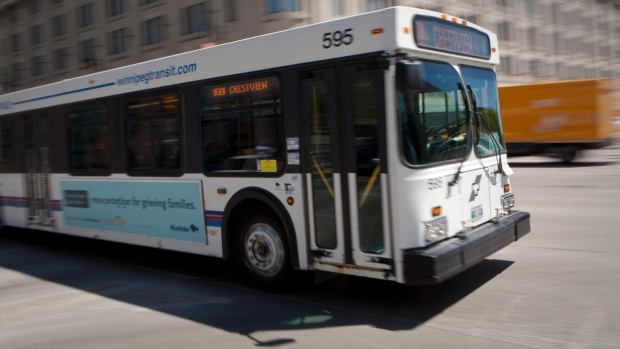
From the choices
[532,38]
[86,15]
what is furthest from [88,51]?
[532,38]

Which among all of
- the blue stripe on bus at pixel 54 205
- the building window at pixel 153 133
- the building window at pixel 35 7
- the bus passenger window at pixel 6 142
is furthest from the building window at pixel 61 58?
the building window at pixel 153 133

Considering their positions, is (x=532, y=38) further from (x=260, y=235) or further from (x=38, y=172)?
(x=260, y=235)

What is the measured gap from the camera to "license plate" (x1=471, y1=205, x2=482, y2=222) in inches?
257

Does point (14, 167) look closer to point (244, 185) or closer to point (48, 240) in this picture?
point (48, 240)

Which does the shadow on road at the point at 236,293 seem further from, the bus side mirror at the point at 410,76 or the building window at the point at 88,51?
the building window at the point at 88,51

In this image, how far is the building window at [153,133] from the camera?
25.9 feet

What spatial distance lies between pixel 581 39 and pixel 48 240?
5908 cm

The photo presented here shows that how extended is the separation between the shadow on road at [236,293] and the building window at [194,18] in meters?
28.4

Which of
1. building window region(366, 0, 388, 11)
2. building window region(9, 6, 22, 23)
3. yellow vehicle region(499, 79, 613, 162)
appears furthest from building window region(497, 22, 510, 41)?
building window region(9, 6, 22, 23)

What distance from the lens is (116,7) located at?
43656mm

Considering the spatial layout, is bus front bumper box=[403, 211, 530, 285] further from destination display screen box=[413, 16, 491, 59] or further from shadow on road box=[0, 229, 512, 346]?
destination display screen box=[413, 16, 491, 59]

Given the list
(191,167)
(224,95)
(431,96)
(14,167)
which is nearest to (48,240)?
(14,167)

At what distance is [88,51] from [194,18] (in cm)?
1315

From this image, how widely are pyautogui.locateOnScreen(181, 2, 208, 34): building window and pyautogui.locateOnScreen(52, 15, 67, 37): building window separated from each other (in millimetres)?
15658
